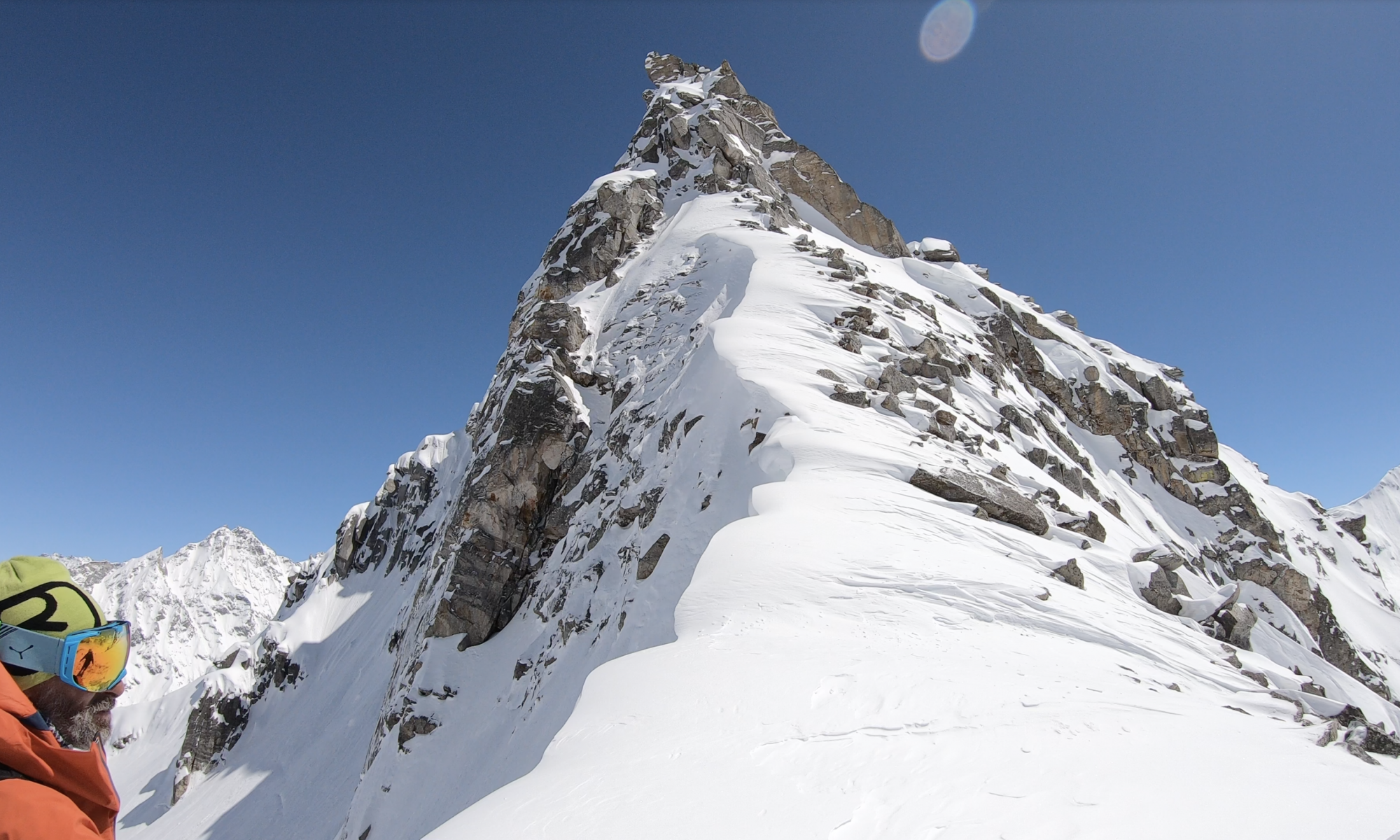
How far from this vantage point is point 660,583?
1277 centimetres

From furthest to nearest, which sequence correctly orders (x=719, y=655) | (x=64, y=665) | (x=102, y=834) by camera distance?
(x=719, y=655), (x=64, y=665), (x=102, y=834)

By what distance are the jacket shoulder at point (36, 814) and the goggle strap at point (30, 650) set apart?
66cm

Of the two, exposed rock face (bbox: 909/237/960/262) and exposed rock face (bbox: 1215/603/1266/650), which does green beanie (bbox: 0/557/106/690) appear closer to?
exposed rock face (bbox: 1215/603/1266/650)

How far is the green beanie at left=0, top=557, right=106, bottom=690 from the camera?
7.82ft

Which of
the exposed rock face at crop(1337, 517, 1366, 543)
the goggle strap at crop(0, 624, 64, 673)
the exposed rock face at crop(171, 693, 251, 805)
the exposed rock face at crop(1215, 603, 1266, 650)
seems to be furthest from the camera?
the exposed rock face at crop(1337, 517, 1366, 543)

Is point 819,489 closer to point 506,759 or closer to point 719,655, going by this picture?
point 719,655

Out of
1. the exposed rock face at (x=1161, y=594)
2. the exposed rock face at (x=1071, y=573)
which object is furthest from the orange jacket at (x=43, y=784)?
the exposed rock face at (x=1161, y=594)

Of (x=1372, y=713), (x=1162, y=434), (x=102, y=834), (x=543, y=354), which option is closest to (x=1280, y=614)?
(x=1372, y=713)

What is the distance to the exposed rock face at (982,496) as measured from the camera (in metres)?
11.7

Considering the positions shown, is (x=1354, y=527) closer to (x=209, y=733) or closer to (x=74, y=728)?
(x=74, y=728)

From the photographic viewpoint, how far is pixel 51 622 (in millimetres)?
2424

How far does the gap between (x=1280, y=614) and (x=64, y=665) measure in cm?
4261

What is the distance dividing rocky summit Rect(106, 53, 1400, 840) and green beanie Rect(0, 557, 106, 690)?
2.67m

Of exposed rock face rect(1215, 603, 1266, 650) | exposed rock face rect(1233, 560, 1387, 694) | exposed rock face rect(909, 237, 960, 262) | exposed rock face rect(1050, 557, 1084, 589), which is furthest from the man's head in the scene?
exposed rock face rect(909, 237, 960, 262)
